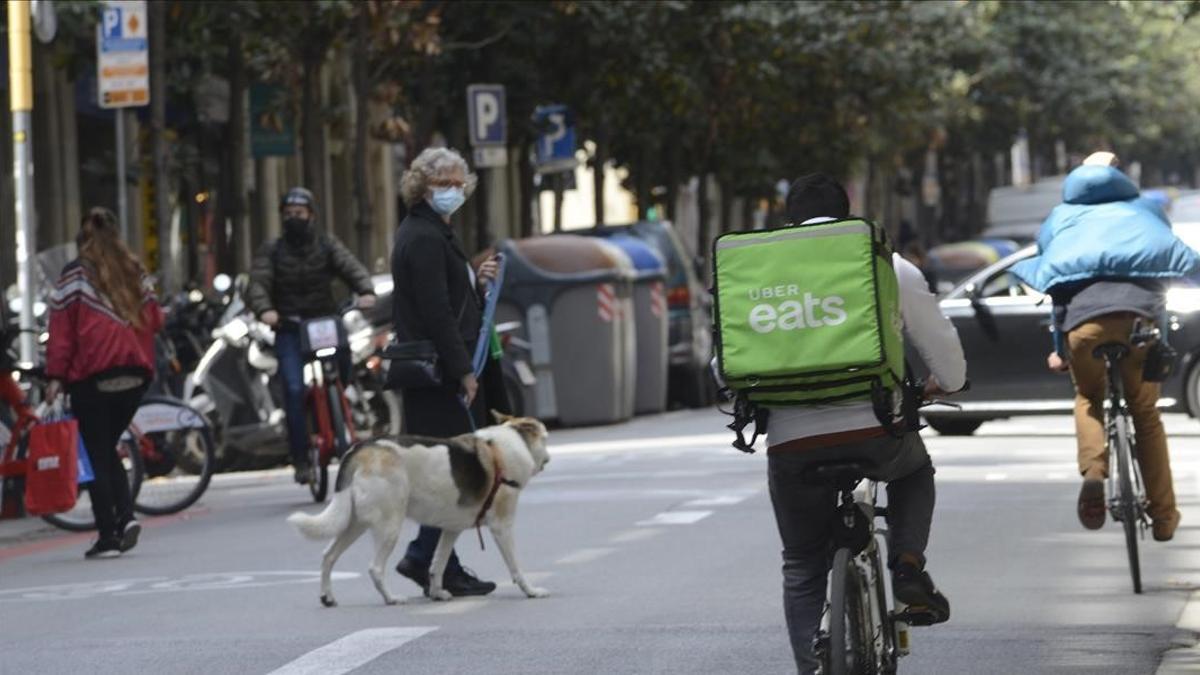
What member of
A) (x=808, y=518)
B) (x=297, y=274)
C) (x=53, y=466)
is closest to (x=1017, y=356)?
(x=297, y=274)

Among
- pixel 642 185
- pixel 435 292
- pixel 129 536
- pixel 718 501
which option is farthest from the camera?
pixel 642 185

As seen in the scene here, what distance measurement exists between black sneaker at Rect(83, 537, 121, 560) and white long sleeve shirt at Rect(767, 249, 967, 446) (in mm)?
7452

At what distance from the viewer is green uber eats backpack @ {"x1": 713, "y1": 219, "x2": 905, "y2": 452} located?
24.5 ft

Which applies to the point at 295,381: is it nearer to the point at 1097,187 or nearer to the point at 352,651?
the point at 1097,187

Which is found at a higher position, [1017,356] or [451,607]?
[451,607]

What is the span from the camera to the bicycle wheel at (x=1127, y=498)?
37.3 feet

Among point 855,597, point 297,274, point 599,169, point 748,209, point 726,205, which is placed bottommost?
point 748,209

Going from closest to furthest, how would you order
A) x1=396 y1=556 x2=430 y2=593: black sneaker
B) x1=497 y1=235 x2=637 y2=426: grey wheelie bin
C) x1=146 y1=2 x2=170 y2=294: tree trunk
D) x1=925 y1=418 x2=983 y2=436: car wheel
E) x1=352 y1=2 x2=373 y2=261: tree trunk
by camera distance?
x1=396 y1=556 x2=430 y2=593: black sneaker, x1=925 y1=418 x2=983 y2=436: car wheel, x1=146 y1=2 x2=170 y2=294: tree trunk, x1=497 y1=235 x2=637 y2=426: grey wheelie bin, x1=352 y1=2 x2=373 y2=261: tree trunk

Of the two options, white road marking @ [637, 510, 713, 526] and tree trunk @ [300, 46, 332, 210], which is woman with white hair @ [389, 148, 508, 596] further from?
tree trunk @ [300, 46, 332, 210]

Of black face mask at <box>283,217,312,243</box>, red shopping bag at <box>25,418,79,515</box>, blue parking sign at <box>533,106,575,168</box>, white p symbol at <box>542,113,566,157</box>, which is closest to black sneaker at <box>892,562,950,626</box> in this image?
red shopping bag at <box>25,418,79,515</box>

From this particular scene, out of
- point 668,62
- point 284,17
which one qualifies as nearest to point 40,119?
point 284,17

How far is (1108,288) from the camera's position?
11602 millimetres

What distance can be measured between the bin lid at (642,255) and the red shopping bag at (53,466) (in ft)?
45.0

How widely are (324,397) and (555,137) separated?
774 inches
